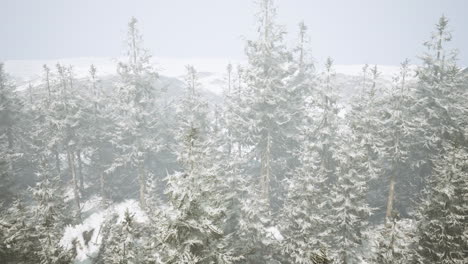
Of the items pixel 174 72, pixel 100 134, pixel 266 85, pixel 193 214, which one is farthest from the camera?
pixel 174 72

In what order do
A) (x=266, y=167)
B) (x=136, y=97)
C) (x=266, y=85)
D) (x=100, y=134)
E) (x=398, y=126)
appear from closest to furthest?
(x=398, y=126)
(x=266, y=85)
(x=266, y=167)
(x=136, y=97)
(x=100, y=134)

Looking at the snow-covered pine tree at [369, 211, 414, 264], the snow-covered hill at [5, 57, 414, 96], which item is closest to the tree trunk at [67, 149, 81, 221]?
the snow-covered pine tree at [369, 211, 414, 264]

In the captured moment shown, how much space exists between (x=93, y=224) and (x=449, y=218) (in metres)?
28.7

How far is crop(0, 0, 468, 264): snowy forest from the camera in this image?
1134 centimetres

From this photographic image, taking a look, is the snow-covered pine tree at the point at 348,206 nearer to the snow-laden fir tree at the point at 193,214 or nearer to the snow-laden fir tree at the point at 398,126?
the snow-laden fir tree at the point at 398,126

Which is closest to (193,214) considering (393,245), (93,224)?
(393,245)

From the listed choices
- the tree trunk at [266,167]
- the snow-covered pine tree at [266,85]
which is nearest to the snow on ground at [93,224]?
the tree trunk at [266,167]

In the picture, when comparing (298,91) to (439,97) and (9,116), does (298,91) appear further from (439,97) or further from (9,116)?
(9,116)

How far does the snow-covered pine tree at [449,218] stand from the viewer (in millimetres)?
13953

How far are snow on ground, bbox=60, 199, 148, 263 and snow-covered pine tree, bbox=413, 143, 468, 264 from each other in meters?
18.1

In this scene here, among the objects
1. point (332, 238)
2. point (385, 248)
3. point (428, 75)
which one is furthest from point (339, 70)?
point (385, 248)

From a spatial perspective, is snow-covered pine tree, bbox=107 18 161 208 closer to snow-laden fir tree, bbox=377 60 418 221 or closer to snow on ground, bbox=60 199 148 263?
snow on ground, bbox=60 199 148 263

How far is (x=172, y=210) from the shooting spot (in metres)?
Answer: 9.85

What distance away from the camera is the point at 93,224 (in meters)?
29.1
